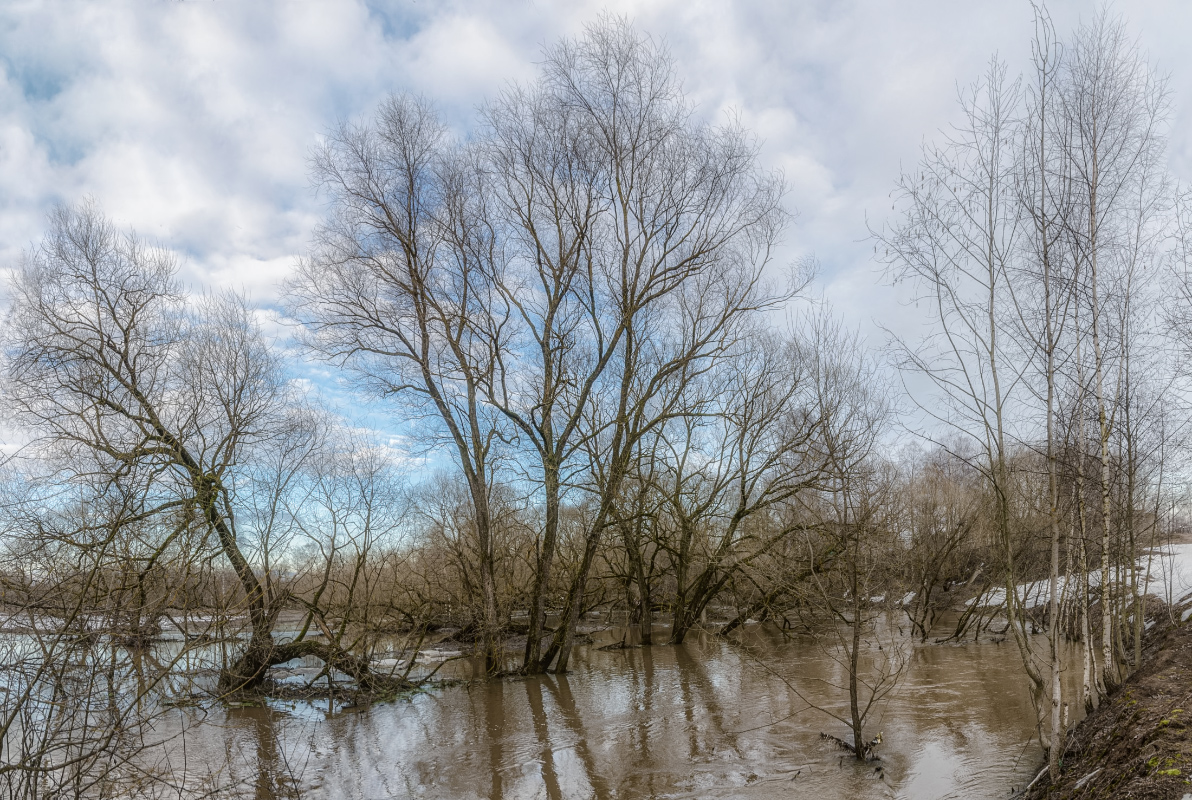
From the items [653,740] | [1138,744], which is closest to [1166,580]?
[1138,744]

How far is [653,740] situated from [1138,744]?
237 inches

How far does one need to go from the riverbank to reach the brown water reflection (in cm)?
96

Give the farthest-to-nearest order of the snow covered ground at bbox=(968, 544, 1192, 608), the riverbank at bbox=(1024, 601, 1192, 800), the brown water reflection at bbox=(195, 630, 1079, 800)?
the snow covered ground at bbox=(968, 544, 1192, 608) < the brown water reflection at bbox=(195, 630, 1079, 800) < the riverbank at bbox=(1024, 601, 1192, 800)

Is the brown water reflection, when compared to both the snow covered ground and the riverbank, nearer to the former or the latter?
the riverbank

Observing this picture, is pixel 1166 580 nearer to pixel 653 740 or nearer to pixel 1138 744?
pixel 1138 744

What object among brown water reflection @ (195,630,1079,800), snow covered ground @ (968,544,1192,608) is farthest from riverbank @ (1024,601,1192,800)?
snow covered ground @ (968,544,1192,608)

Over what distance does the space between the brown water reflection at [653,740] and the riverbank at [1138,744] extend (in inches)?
37.9

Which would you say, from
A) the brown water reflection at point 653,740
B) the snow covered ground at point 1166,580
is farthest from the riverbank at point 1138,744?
the snow covered ground at point 1166,580

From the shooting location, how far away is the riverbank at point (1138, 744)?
482 centimetres

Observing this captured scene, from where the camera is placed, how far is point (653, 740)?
10.1 meters

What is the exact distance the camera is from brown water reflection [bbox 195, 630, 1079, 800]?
825 cm

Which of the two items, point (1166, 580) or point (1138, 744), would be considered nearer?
point (1138, 744)

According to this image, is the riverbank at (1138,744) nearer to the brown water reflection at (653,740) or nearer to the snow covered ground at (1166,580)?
the brown water reflection at (653,740)

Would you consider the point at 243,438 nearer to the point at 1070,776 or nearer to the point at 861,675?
the point at 861,675
